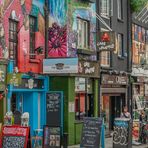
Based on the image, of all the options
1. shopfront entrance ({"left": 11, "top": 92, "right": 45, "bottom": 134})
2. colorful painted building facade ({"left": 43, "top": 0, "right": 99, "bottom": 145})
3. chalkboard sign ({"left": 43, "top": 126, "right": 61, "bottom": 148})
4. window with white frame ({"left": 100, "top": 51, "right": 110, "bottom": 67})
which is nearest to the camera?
chalkboard sign ({"left": 43, "top": 126, "right": 61, "bottom": 148})

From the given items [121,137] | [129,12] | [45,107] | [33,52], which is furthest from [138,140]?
[129,12]

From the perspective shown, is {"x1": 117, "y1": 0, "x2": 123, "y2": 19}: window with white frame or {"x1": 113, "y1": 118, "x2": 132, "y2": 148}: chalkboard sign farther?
{"x1": 117, "y1": 0, "x2": 123, "y2": 19}: window with white frame

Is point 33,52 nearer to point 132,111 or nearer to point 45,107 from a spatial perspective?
point 45,107

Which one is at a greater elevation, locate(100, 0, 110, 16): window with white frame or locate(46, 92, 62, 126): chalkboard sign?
locate(100, 0, 110, 16): window with white frame

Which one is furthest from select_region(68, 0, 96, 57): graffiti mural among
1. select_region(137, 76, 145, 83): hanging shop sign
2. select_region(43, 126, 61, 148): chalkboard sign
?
select_region(137, 76, 145, 83): hanging shop sign

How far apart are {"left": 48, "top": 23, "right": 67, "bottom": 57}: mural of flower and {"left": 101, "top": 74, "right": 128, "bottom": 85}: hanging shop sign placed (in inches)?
189

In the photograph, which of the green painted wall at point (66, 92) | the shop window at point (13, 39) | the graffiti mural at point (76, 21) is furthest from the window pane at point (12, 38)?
the graffiti mural at point (76, 21)

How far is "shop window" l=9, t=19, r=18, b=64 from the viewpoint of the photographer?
22.3 metres

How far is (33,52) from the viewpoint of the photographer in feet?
78.4

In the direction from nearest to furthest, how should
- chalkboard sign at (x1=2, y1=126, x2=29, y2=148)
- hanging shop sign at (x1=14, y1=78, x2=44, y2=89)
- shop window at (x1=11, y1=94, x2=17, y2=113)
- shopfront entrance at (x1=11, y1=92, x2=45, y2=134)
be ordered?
chalkboard sign at (x1=2, y1=126, x2=29, y2=148), hanging shop sign at (x1=14, y1=78, x2=44, y2=89), shop window at (x1=11, y1=94, x2=17, y2=113), shopfront entrance at (x1=11, y1=92, x2=45, y2=134)

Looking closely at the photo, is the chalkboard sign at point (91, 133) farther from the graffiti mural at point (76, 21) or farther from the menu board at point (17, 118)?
the graffiti mural at point (76, 21)

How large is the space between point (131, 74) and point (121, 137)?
11.5 meters

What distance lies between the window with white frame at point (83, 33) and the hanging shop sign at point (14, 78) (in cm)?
632

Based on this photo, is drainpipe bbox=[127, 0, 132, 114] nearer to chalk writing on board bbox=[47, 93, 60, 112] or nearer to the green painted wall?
the green painted wall
